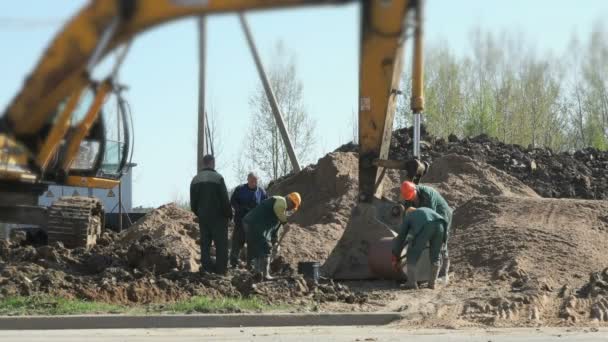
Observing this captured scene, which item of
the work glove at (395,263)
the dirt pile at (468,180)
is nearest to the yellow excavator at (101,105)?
the work glove at (395,263)

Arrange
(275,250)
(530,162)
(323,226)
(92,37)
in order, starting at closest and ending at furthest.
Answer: (92,37)
(275,250)
(323,226)
(530,162)

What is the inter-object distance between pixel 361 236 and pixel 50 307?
230 inches

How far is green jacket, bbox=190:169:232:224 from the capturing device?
17.8m

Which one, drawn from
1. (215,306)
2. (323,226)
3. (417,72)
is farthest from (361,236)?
(417,72)

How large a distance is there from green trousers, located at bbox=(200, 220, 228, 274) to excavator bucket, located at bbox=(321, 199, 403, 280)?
5.86ft

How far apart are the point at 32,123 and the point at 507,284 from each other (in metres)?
10.4

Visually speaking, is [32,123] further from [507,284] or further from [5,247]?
[5,247]

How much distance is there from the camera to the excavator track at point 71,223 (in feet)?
74.6

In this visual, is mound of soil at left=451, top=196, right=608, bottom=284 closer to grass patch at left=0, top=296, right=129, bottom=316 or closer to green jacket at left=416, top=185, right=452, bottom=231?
green jacket at left=416, top=185, right=452, bottom=231

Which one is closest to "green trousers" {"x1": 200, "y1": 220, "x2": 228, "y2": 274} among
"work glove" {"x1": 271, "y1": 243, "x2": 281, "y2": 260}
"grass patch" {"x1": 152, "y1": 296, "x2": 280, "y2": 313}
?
"work glove" {"x1": 271, "y1": 243, "x2": 281, "y2": 260}

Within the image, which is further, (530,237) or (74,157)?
(530,237)

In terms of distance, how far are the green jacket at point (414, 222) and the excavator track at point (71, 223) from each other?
7.67 metres

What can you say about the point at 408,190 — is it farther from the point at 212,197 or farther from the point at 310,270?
the point at 212,197

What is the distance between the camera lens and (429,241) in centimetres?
1750
